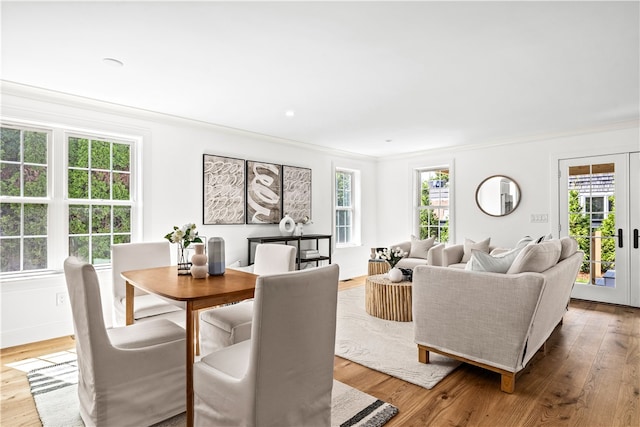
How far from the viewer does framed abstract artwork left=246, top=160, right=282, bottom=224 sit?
4867 millimetres

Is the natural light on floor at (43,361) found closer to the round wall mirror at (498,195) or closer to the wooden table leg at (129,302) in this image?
the wooden table leg at (129,302)

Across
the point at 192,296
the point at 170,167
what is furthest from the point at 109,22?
the point at 170,167

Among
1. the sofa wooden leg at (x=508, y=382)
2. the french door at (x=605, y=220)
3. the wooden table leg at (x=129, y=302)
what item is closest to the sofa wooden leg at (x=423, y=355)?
the sofa wooden leg at (x=508, y=382)

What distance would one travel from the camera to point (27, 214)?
3285 millimetres

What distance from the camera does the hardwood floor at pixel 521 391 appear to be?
2.02 metres

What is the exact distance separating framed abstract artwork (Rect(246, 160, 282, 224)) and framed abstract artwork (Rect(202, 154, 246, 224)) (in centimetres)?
12

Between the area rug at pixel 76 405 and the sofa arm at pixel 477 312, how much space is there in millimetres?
714

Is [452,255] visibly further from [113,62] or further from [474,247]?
[113,62]

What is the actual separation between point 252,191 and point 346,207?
2.16 metres

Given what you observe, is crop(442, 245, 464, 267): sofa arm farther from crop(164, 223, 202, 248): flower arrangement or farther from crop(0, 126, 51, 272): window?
crop(0, 126, 51, 272): window

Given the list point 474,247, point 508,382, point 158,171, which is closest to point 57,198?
point 158,171

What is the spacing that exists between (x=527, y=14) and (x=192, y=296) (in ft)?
7.94

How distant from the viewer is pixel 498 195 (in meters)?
5.43

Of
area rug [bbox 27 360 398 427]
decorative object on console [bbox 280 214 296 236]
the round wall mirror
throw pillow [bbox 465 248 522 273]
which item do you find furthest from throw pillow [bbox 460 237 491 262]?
area rug [bbox 27 360 398 427]
